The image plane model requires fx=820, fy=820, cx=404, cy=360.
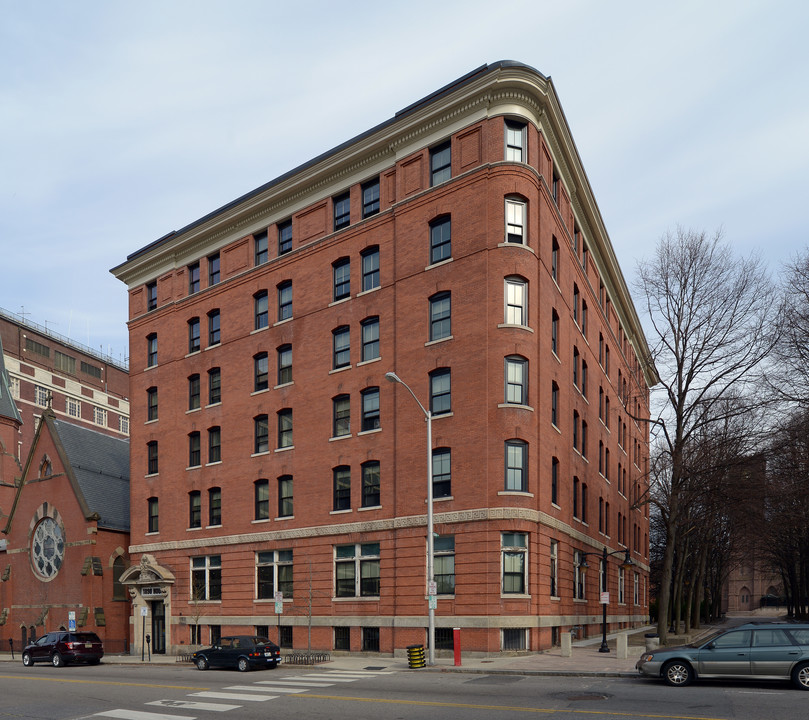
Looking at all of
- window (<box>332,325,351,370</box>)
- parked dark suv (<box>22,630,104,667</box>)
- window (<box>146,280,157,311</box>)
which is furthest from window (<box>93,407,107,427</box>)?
window (<box>332,325,351,370</box>)

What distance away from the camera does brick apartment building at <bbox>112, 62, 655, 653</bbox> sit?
1328 inches

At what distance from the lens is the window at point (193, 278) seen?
159ft

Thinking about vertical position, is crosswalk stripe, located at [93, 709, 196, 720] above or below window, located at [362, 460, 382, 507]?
below

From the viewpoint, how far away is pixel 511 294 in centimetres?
3459

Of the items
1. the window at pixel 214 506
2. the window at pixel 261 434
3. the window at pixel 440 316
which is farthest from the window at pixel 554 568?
the window at pixel 214 506

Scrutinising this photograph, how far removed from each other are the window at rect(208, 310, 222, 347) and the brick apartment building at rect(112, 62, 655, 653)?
0.18 metres

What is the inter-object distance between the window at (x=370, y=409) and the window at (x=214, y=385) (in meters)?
11.2

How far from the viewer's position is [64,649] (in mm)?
36531

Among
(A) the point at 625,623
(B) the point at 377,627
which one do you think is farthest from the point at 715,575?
(B) the point at 377,627

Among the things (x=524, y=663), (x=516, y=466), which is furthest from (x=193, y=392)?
(x=524, y=663)

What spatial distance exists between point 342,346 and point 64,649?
18.5 m

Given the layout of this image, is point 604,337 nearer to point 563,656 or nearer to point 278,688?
point 563,656

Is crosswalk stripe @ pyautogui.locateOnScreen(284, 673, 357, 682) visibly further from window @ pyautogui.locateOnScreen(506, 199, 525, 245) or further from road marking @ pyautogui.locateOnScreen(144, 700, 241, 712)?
window @ pyautogui.locateOnScreen(506, 199, 525, 245)

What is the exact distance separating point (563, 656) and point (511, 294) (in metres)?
14.5
